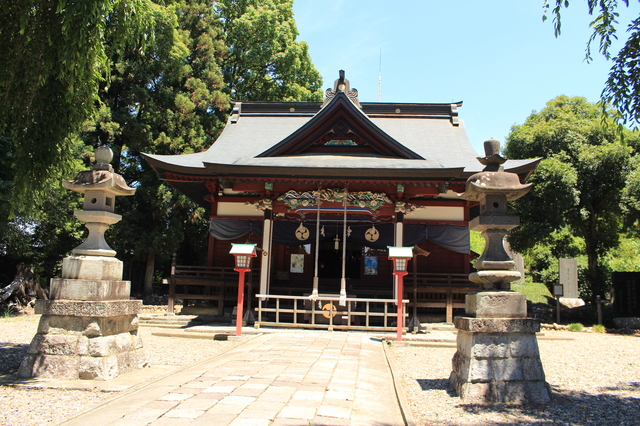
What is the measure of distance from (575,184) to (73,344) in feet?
56.7

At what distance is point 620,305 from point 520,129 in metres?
8.30

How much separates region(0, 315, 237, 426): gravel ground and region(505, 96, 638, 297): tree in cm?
1320

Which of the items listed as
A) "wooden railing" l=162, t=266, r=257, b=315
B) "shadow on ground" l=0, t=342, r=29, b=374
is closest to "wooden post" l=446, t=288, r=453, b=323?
"wooden railing" l=162, t=266, r=257, b=315

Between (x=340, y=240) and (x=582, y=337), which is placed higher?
(x=340, y=240)

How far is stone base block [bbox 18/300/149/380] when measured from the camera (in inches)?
234

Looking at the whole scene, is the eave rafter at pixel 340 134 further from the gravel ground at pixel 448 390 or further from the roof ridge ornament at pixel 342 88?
the gravel ground at pixel 448 390

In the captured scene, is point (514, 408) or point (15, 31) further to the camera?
point (15, 31)

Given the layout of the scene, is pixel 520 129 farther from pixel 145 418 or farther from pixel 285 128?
pixel 145 418

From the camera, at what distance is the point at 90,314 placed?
239 inches

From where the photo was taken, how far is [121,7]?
6.04 m

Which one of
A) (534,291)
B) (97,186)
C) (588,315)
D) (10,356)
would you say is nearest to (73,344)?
(97,186)

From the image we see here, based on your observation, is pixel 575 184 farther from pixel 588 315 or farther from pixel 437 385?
pixel 437 385

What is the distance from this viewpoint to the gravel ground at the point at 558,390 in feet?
15.8

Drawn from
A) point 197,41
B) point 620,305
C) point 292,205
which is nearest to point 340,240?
point 292,205
